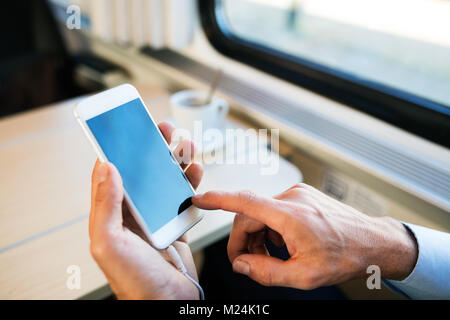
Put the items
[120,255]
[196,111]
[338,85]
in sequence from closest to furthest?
[120,255] < [196,111] < [338,85]

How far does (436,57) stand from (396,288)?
6058 millimetres

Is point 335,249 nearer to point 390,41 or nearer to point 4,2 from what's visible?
point 4,2

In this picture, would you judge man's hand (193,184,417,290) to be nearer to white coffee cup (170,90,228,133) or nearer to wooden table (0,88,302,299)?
wooden table (0,88,302,299)

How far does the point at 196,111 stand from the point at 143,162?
0.30m

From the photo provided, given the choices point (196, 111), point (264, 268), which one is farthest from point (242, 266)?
point (196, 111)

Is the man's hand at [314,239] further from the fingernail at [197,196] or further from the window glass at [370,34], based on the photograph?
the window glass at [370,34]

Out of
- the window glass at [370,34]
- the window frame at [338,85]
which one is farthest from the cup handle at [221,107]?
the window glass at [370,34]

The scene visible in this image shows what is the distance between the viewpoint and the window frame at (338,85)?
68cm

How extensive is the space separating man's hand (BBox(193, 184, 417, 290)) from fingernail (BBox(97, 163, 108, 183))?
14cm

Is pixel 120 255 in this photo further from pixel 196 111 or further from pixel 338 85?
pixel 338 85

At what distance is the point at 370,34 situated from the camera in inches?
242

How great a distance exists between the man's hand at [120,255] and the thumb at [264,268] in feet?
0.26

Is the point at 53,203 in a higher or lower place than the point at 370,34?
higher
